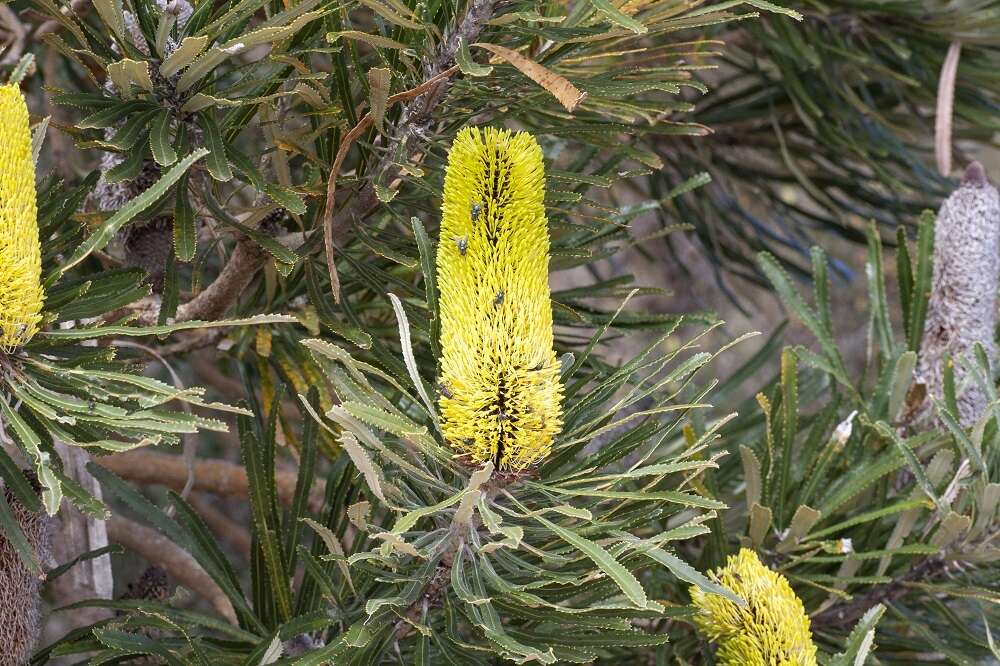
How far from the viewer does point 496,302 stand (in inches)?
15.9

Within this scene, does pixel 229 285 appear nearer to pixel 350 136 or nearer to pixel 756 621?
pixel 350 136

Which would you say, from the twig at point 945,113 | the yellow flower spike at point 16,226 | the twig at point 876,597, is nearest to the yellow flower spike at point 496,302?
the yellow flower spike at point 16,226

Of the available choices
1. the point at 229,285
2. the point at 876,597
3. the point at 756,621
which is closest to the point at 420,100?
the point at 229,285

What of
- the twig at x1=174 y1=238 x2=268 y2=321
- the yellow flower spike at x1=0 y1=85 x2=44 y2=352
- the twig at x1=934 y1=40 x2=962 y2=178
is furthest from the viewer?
the twig at x1=934 y1=40 x2=962 y2=178

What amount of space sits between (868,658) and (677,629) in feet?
0.37

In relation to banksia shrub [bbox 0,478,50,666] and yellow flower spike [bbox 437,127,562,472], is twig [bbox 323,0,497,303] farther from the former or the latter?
banksia shrub [bbox 0,478,50,666]

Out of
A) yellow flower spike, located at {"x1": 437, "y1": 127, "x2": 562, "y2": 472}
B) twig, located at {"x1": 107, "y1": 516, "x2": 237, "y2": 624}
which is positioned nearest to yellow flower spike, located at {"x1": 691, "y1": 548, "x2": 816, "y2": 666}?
yellow flower spike, located at {"x1": 437, "y1": 127, "x2": 562, "y2": 472}

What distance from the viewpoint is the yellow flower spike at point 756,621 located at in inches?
18.6

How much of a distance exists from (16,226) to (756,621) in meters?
0.35

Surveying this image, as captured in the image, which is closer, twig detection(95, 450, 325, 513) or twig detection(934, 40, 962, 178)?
twig detection(934, 40, 962, 178)

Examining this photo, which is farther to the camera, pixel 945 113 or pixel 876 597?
pixel 945 113

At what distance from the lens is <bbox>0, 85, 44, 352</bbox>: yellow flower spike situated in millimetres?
394

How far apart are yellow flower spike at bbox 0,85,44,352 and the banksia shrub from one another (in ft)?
0.36

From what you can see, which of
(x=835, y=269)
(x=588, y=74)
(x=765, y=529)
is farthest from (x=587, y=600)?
(x=835, y=269)
